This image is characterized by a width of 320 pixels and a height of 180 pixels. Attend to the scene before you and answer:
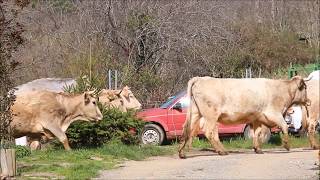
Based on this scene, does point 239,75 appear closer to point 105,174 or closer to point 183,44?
point 183,44

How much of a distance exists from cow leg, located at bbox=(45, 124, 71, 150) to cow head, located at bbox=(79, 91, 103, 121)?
3.11 ft

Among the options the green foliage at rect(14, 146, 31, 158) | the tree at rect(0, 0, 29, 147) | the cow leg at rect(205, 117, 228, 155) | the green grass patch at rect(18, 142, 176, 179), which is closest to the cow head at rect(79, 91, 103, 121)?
the green grass patch at rect(18, 142, 176, 179)

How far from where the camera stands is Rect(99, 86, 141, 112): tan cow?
1855 centimetres

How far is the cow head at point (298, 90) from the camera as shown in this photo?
55.6ft

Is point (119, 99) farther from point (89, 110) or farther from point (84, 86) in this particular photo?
point (89, 110)

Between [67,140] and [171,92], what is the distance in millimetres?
11841

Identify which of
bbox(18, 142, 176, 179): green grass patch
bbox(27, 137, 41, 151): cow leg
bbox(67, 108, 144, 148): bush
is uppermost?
bbox(67, 108, 144, 148): bush

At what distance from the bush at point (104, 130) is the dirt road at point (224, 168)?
7.23 feet

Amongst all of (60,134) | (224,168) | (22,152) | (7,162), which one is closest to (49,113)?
(60,134)

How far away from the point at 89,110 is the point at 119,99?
2.86 metres

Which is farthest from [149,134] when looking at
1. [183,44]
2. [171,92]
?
[183,44]

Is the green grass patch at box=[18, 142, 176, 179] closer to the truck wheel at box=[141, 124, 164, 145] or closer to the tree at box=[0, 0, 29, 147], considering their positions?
the tree at box=[0, 0, 29, 147]

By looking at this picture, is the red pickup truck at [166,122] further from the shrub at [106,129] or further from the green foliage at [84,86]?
the shrub at [106,129]

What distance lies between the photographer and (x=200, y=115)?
1569cm
